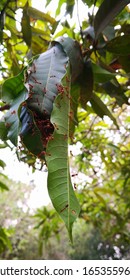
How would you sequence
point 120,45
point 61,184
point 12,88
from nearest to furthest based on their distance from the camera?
point 61,184
point 12,88
point 120,45

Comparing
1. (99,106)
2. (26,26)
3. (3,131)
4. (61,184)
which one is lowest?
(61,184)

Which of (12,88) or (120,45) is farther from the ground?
(120,45)

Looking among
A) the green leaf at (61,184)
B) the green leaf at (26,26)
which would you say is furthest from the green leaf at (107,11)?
the green leaf at (61,184)

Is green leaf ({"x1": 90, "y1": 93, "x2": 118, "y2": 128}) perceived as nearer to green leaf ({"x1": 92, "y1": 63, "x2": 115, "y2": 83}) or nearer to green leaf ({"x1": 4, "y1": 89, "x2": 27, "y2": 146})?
green leaf ({"x1": 92, "y1": 63, "x2": 115, "y2": 83})

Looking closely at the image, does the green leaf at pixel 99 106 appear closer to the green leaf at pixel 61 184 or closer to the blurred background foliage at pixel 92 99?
the blurred background foliage at pixel 92 99

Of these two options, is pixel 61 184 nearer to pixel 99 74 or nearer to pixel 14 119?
pixel 14 119

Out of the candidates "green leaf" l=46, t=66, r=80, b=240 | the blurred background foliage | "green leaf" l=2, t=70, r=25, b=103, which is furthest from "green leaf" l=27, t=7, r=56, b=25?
"green leaf" l=46, t=66, r=80, b=240

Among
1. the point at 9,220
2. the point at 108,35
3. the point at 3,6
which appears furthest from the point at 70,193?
the point at 9,220

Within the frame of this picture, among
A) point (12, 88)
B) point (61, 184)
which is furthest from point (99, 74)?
point (61, 184)
